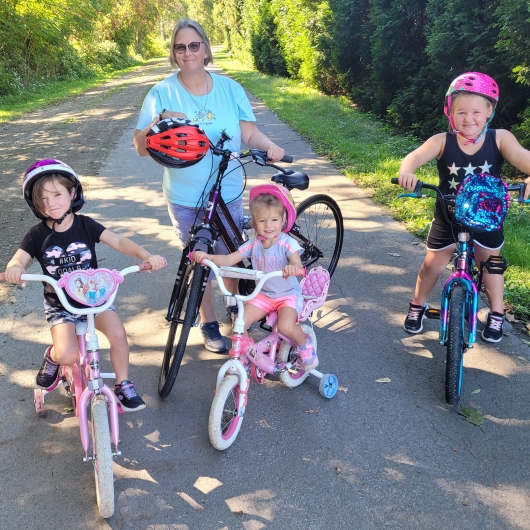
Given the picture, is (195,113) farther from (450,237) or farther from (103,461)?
(103,461)

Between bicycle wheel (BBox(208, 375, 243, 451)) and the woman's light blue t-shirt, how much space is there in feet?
4.41

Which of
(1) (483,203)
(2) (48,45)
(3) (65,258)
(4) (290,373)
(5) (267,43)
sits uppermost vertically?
(2) (48,45)

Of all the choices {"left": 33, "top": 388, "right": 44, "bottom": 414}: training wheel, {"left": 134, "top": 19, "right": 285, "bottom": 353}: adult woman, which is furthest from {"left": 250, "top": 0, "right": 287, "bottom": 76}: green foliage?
{"left": 33, "top": 388, "right": 44, "bottom": 414}: training wheel

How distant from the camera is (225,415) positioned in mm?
3010

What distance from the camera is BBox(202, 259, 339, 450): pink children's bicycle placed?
2779 mm

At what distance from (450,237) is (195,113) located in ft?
6.47

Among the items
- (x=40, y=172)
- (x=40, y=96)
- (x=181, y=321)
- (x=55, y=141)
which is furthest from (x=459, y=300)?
(x=40, y=96)

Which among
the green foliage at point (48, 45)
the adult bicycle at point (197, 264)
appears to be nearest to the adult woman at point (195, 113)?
the adult bicycle at point (197, 264)

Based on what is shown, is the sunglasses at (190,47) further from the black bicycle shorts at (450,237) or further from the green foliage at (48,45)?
the green foliage at (48,45)

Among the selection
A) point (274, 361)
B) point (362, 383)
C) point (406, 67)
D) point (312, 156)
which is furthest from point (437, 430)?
point (406, 67)

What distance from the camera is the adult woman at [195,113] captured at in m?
3.38

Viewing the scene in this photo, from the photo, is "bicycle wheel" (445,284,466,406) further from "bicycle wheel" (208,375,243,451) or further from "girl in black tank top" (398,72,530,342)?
"bicycle wheel" (208,375,243,451)

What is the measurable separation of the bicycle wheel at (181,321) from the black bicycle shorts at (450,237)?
67.6 inches

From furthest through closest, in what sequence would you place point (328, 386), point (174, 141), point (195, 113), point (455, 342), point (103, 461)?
point (195, 113)
point (328, 386)
point (455, 342)
point (174, 141)
point (103, 461)
